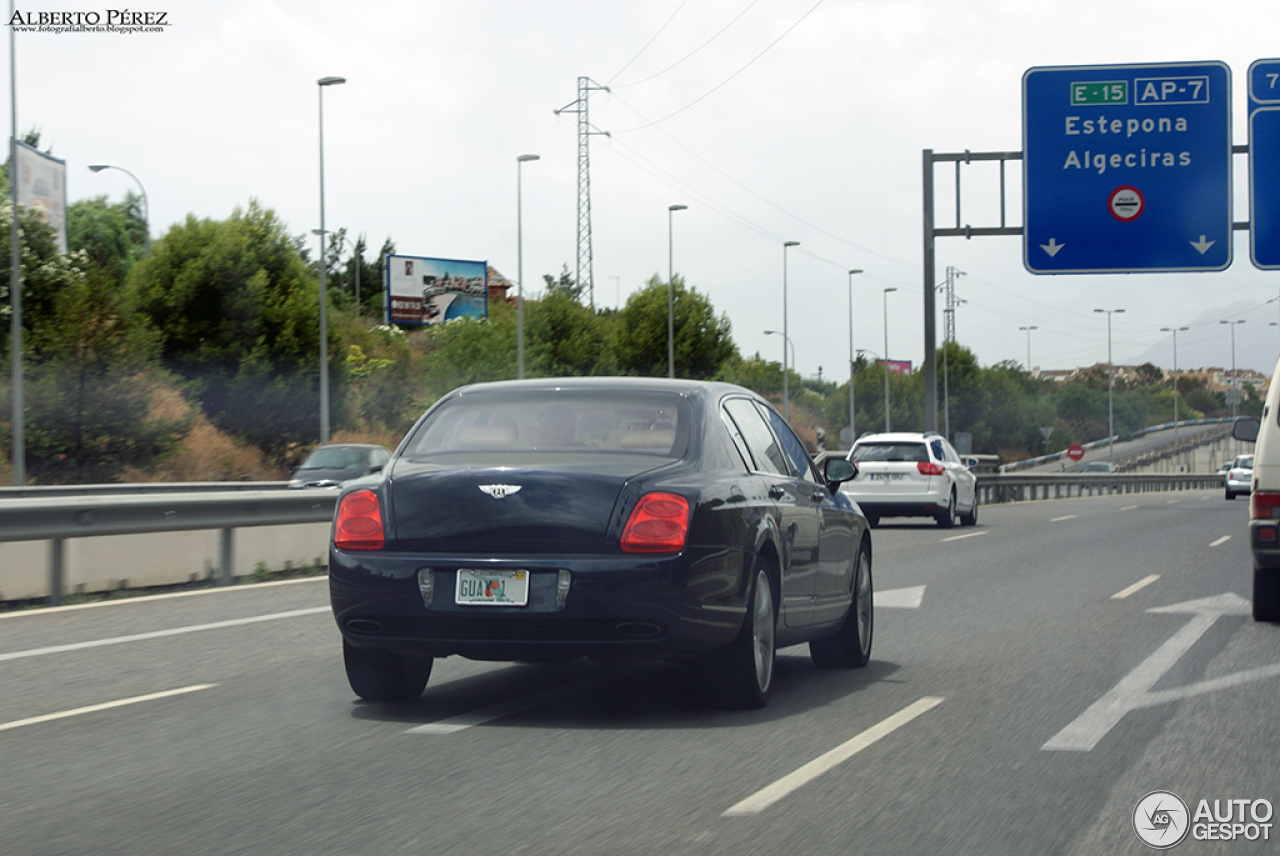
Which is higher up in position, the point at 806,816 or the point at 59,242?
the point at 59,242

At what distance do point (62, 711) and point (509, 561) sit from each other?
2.40 m

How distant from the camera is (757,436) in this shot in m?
8.30

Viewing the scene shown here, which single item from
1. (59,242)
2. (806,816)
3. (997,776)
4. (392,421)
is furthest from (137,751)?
(392,421)

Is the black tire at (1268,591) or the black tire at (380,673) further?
the black tire at (1268,591)

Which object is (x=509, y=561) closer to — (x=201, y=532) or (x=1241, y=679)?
(x=1241, y=679)

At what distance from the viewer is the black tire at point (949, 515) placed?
2691cm

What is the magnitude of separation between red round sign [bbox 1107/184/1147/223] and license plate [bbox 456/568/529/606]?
23.7 m

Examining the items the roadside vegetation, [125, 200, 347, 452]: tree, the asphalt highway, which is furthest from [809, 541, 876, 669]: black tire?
[125, 200, 347, 452]: tree

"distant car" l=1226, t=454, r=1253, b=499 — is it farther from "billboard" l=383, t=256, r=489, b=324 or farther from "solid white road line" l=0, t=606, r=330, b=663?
"billboard" l=383, t=256, r=489, b=324

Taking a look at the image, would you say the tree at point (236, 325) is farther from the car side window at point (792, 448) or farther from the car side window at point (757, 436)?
the car side window at point (757, 436)

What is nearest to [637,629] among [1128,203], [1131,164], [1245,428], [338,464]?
[1245,428]

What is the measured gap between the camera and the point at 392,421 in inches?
2527

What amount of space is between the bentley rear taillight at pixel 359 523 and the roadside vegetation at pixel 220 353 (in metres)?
35.7

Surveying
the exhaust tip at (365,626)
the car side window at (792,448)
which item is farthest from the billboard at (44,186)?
the exhaust tip at (365,626)
